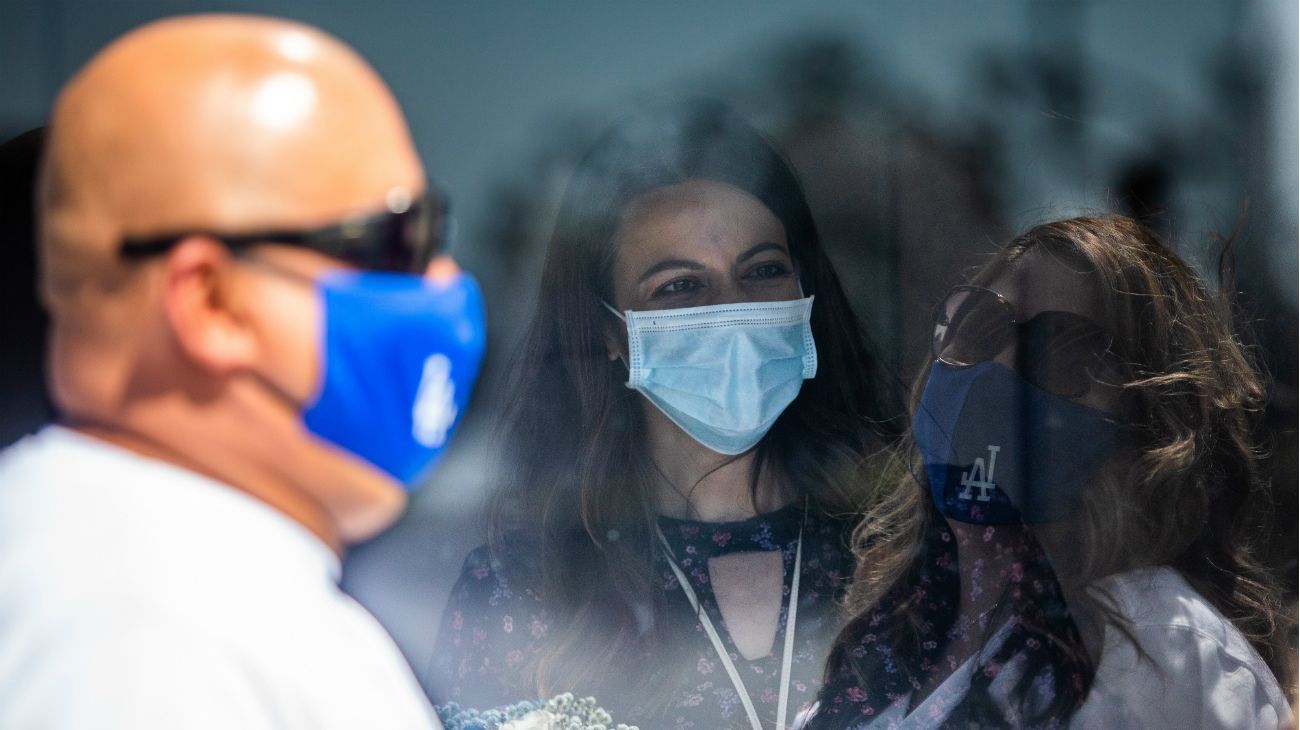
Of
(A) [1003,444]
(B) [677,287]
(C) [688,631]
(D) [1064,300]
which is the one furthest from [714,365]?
(D) [1064,300]

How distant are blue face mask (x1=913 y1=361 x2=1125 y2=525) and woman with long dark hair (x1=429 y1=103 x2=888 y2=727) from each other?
29 centimetres

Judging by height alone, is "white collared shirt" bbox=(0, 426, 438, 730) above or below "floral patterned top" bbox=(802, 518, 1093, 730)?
above

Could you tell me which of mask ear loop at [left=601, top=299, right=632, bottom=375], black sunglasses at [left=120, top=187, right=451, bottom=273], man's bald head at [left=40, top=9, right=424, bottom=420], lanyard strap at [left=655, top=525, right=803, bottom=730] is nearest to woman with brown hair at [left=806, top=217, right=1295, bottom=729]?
lanyard strap at [left=655, top=525, right=803, bottom=730]

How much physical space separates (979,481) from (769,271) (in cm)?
79

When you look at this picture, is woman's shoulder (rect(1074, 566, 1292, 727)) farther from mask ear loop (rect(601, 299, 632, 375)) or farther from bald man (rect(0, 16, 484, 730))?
bald man (rect(0, 16, 484, 730))

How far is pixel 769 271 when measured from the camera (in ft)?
9.28

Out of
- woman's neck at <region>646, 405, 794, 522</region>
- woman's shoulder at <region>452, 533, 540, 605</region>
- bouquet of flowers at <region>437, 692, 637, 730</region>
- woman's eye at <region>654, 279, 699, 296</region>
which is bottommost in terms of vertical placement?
bouquet of flowers at <region>437, 692, 637, 730</region>

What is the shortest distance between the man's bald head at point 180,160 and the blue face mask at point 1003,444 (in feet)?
6.03

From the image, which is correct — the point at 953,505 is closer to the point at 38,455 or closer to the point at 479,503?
the point at 479,503

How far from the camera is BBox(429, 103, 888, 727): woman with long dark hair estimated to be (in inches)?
107

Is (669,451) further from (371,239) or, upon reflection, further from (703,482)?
(371,239)

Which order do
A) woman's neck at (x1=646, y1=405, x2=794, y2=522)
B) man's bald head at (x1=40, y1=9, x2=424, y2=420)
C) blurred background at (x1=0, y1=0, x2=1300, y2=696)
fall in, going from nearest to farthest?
man's bald head at (x1=40, y1=9, x2=424, y2=420)
blurred background at (x1=0, y1=0, x2=1300, y2=696)
woman's neck at (x1=646, y1=405, x2=794, y2=522)

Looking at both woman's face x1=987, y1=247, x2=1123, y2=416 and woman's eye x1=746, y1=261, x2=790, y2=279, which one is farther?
woman's face x1=987, y1=247, x2=1123, y2=416

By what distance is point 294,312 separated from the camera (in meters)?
1.48
